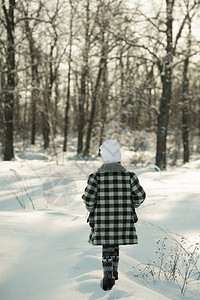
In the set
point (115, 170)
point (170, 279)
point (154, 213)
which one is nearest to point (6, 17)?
point (154, 213)

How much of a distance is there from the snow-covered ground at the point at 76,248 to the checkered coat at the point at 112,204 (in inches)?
19.1

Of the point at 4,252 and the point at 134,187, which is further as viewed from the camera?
the point at 4,252

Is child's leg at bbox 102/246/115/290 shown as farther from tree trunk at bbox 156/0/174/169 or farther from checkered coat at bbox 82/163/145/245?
tree trunk at bbox 156/0/174/169

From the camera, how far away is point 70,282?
284 centimetres

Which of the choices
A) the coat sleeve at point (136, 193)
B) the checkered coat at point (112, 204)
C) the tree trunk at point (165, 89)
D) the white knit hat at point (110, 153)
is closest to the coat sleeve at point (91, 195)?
the checkered coat at point (112, 204)

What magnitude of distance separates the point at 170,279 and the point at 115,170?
140cm

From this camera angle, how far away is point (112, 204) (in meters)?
2.83

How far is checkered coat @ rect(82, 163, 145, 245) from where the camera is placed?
2.81 meters

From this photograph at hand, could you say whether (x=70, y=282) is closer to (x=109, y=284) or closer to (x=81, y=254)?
(x=109, y=284)

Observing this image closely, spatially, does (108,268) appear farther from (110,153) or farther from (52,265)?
(110,153)

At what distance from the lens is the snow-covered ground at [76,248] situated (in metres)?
2.79

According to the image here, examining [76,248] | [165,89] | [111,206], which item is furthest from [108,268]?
[165,89]

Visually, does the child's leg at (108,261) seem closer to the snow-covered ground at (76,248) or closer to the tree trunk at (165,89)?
the snow-covered ground at (76,248)

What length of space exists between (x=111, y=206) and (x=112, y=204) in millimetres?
22
